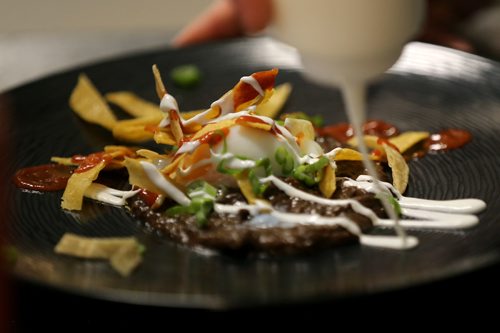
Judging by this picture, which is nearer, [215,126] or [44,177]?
[215,126]

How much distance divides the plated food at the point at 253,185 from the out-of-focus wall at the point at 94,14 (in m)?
4.31

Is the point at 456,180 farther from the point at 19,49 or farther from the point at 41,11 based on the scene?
the point at 41,11

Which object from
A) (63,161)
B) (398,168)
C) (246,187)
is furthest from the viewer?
(63,161)

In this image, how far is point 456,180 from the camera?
2.97 meters

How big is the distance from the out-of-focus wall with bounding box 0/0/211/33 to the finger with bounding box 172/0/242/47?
2551 mm

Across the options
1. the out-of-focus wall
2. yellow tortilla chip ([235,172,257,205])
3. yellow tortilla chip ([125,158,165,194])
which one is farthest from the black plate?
the out-of-focus wall

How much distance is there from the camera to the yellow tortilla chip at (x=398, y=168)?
291cm

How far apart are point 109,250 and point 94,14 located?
5246 millimetres

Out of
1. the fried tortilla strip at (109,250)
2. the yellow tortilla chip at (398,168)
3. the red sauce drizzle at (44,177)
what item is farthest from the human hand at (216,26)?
the fried tortilla strip at (109,250)

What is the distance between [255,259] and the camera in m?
2.46

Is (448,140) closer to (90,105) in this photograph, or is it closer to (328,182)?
(328,182)

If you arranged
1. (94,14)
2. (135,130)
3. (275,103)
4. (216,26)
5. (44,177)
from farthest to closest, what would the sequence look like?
(94,14) < (216,26) < (275,103) < (135,130) < (44,177)

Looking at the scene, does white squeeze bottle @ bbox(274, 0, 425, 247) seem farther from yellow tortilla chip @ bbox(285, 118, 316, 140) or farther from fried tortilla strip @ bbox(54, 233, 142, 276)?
fried tortilla strip @ bbox(54, 233, 142, 276)

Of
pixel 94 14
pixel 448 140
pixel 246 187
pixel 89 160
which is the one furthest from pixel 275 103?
pixel 94 14
